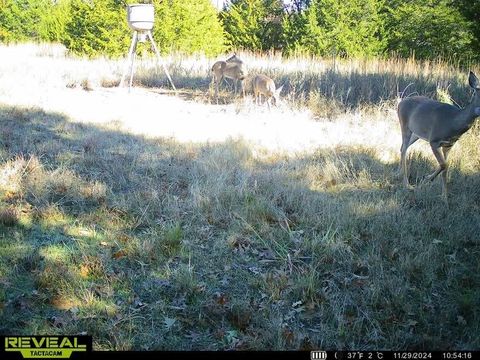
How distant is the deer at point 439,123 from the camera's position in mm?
5363

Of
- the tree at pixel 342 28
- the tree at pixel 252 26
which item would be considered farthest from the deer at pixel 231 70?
the tree at pixel 252 26

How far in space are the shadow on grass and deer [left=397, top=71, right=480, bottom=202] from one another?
15.0 inches

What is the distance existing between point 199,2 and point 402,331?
2377 centimetres

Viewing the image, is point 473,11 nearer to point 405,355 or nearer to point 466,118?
point 466,118

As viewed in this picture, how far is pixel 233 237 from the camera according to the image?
4.39 m

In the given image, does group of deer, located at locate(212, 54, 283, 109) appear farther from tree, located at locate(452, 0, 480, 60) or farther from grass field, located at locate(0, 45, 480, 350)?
tree, located at locate(452, 0, 480, 60)

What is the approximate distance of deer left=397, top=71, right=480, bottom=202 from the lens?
17.6 ft

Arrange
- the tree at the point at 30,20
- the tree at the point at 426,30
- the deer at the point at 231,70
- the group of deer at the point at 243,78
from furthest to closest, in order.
Answer: the tree at the point at 30,20, the tree at the point at 426,30, the deer at the point at 231,70, the group of deer at the point at 243,78

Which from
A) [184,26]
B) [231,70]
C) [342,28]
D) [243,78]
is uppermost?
[342,28]

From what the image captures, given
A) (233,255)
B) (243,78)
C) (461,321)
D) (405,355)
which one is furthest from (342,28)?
(405,355)

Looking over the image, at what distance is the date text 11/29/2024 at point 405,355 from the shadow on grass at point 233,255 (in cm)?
16

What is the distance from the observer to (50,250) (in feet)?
13.2

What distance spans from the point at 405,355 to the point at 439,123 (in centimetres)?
357

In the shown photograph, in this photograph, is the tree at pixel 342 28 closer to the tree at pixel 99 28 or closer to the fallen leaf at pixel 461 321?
the tree at pixel 99 28
